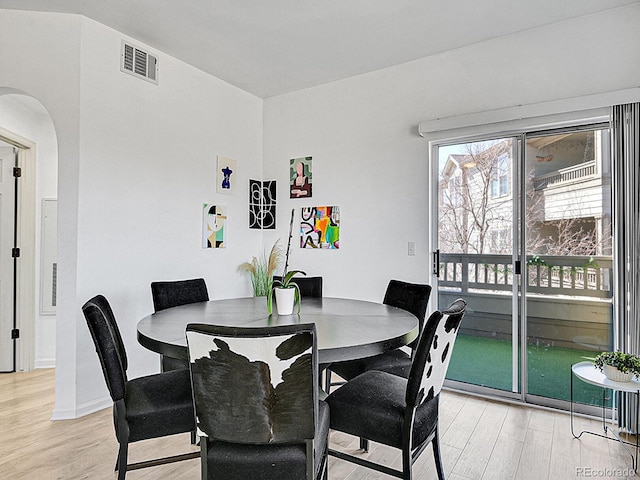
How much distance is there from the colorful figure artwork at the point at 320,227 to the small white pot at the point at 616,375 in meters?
2.34

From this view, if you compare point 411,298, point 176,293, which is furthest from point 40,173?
point 411,298

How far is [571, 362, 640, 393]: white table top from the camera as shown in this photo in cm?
222

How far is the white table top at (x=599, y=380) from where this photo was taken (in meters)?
2.22

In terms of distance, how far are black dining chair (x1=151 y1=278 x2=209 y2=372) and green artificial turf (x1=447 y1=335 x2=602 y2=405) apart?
2.17 m

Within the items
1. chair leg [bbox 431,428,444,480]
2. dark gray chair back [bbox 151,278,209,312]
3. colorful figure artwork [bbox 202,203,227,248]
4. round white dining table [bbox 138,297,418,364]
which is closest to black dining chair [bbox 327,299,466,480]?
chair leg [bbox 431,428,444,480]

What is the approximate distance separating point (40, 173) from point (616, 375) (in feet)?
16.2

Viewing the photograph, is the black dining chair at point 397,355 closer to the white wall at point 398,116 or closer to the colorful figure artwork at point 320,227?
the white wall at point 398,116

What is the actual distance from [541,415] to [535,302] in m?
0.79

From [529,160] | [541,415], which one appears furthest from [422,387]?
[529,160]

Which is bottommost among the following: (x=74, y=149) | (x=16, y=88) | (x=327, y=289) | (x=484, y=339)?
(x=484, y=339)

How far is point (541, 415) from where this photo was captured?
283cm

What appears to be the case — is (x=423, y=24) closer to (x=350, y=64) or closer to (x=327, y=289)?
(x=350, y=64)

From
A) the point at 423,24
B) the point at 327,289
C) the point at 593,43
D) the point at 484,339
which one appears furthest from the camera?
the point at 327,289

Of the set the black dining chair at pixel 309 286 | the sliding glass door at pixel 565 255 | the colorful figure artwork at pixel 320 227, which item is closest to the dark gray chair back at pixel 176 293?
the black dining chair at pixel 309 286
